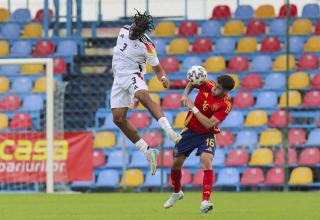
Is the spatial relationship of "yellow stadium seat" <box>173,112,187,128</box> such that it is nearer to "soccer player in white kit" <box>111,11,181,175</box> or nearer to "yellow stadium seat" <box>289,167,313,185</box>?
"yellow stadium seat" <box>289,167,313,185</box>

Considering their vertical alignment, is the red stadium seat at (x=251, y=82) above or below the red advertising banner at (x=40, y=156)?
above

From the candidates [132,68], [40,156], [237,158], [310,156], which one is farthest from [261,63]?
[132,68]

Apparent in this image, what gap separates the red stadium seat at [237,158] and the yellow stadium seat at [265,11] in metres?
5.33

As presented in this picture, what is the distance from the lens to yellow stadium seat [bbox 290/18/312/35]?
77.6ft

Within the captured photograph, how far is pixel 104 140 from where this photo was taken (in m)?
21.1

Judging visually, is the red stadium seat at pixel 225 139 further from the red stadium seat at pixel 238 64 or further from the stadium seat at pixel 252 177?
the red stadium seat at pixel 238 64

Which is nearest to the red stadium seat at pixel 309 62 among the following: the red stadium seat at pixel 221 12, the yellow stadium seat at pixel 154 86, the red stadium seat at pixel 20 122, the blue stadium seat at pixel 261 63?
the blue stadium seat at pixel 261 63

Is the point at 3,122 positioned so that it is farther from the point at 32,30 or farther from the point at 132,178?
the point at 32,30

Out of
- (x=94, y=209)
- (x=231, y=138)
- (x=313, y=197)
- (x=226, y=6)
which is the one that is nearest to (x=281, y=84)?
(x=231, y=138)

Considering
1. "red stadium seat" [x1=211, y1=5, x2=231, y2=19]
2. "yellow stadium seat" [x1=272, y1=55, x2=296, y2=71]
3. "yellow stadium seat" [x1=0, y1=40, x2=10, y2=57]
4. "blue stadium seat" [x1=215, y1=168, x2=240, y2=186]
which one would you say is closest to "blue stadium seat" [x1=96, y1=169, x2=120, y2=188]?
"blue stadium seat" [x1=215, y1=168, x2=240, y2=186]

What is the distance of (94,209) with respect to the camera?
40.3 feet

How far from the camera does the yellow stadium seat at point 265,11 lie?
24.5 metres

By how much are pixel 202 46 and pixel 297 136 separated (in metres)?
4.12

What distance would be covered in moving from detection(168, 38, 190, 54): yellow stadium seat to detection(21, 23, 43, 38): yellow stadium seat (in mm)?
3561
